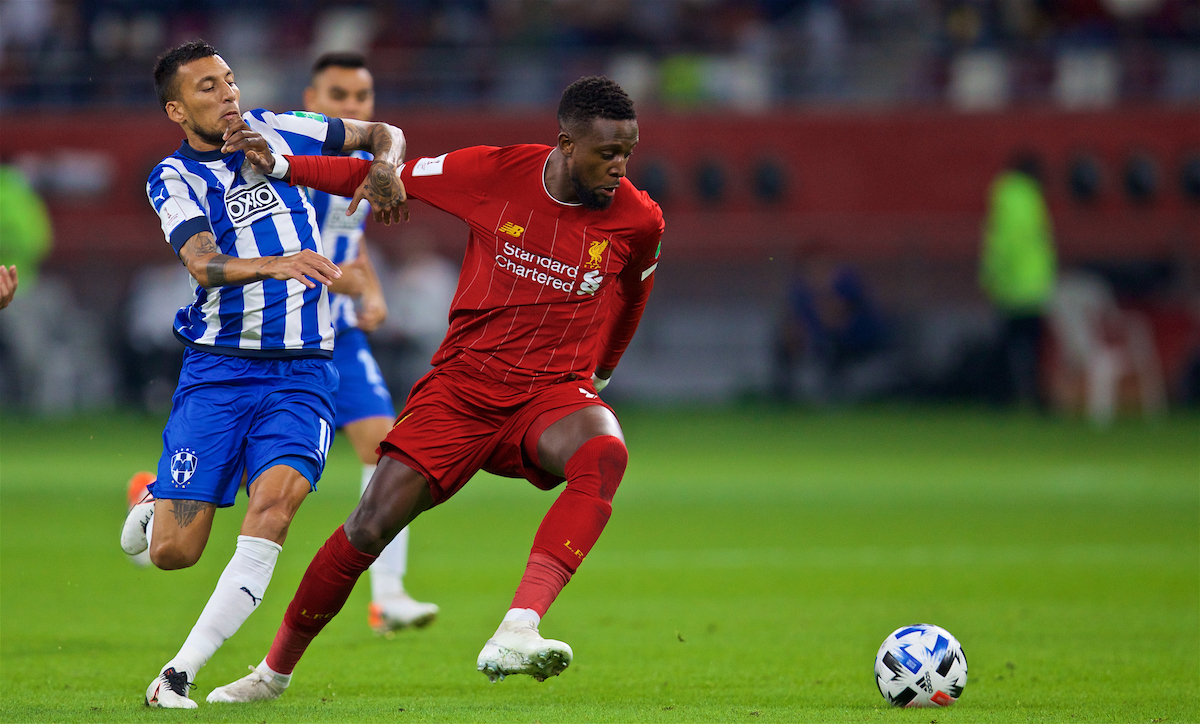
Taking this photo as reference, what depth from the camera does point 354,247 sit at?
7211mm

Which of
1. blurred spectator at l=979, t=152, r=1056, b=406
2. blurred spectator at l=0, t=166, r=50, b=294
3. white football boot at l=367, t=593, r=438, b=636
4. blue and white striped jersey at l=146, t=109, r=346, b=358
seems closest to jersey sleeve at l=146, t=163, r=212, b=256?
blue and white striped jersey at l=146, t=109, r=346, b=358

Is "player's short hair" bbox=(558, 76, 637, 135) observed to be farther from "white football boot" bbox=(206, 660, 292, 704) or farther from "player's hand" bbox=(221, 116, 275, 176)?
"white football boot" bbox=(206, 660, 292, 704)

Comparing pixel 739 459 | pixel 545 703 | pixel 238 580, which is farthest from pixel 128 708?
pixel 739 459

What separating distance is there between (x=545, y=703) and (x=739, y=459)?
962cm

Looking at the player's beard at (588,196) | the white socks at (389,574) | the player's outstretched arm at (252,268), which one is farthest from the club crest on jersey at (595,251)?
the white socks at (389,574)

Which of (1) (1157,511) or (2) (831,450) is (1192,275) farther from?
(1) (1157,511)

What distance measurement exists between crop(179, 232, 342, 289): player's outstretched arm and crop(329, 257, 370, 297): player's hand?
5.75ft

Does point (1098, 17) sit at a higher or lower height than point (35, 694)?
higher

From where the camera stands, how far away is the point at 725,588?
859 centimetres

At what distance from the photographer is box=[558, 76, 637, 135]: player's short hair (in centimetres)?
493

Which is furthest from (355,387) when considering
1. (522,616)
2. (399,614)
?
(522,616)

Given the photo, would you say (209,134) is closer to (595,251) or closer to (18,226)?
(595,251)

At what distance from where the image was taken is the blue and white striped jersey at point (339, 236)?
7.03 meters

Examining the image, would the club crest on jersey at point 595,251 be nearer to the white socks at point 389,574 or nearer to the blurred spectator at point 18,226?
the white socks at point 389,574
